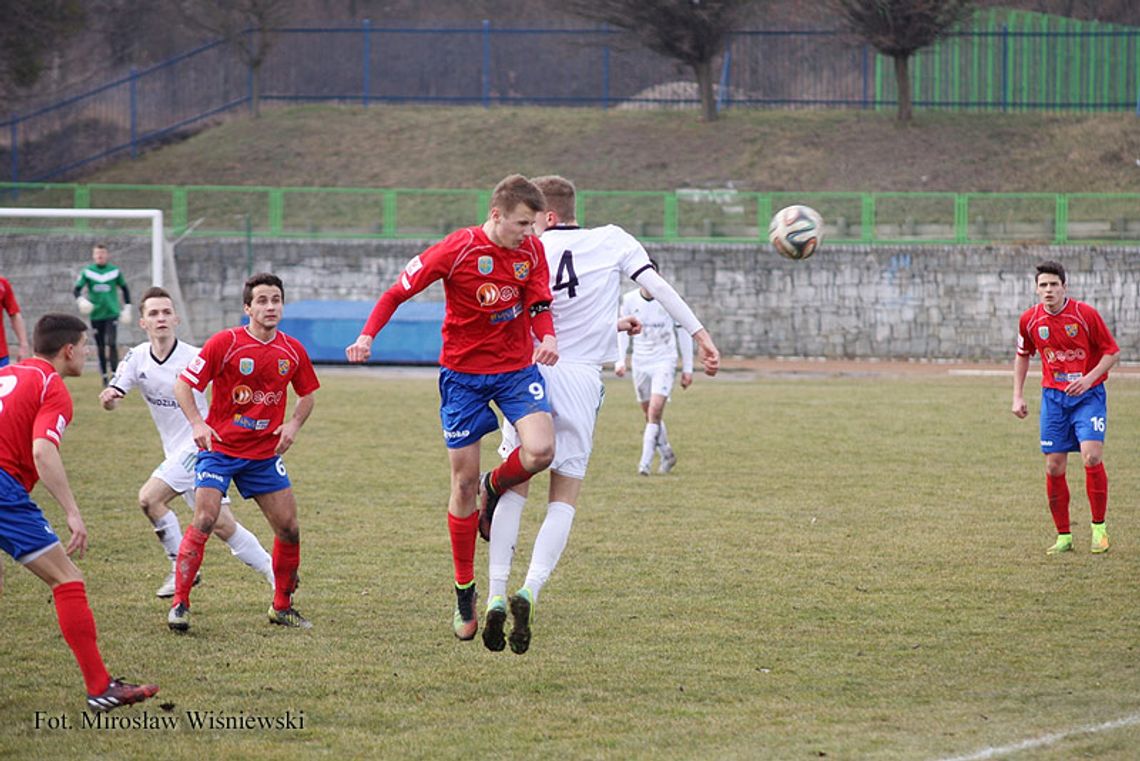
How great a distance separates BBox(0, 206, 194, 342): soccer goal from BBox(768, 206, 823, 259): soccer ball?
17.2 meters

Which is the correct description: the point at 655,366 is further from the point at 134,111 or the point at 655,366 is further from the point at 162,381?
the point at 134,111

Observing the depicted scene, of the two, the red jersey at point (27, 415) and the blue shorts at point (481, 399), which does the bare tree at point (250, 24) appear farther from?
the red jersey at point (27, 415)

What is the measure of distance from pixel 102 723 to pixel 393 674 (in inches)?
52.5

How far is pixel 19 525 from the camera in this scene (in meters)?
5.67

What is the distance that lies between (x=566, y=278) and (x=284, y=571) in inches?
87.8

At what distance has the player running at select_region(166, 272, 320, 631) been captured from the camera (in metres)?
7.22

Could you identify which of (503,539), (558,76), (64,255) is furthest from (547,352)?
(558,76)

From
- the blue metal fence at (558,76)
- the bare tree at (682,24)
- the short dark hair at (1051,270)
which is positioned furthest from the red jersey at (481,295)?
the blue metal fence at (558,76)

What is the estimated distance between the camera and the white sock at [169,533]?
27.2ft

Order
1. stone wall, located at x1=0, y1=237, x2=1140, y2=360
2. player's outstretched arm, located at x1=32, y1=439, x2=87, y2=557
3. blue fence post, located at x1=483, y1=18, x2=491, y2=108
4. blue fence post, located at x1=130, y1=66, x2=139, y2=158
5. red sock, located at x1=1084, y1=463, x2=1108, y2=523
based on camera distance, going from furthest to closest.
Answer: blue fence post, located at x1=483, y1=18, x2=491, y2=108 → blue fence post, located at x1=130, y1=66, x2=139, y2=158 → stone wall, located at x1=0, y1=237, x2=1140, y2=360 → red sock, located at x1=1084, y1=463, x2=1108, y2=523 → player's outstretched arm, located at x1=32, y1=439, x2=87, y2=557

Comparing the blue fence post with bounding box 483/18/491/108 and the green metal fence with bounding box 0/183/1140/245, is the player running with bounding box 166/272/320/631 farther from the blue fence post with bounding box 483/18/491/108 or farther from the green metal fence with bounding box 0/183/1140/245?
the blue fence post with bounding box 483/18/491/108

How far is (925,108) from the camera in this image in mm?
38031

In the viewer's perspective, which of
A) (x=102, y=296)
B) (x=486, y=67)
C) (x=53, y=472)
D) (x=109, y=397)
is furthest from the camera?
(x=486, y=67)

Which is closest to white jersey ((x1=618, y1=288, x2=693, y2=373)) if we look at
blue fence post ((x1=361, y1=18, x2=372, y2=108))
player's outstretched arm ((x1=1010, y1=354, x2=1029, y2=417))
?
player's outstretched arm ((x1=1010, y1=354, x2=1029, y2=417))
